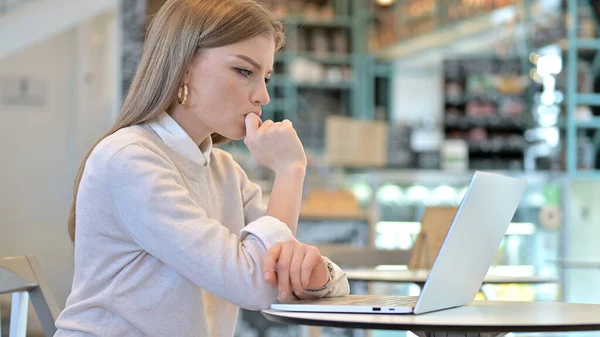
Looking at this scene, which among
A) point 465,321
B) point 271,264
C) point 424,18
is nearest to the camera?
point 465,321

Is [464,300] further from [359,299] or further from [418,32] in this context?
[418,32]

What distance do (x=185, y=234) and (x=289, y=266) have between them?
0.53 feet

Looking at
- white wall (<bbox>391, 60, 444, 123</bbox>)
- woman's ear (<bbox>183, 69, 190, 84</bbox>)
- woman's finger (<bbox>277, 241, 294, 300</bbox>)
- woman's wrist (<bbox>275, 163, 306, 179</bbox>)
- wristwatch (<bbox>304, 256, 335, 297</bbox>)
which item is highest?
white wall (<bbox>391, 60, 444, 123</bbox>)

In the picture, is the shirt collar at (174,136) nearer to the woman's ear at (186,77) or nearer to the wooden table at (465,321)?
the woman's ear at (186,77)

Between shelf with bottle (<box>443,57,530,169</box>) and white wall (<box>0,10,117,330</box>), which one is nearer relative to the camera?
white wall (<box>0,10,117,330</box>)

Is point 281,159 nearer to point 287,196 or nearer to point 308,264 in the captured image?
point 287,196

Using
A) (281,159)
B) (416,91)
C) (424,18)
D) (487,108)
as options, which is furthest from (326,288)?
(416,91)

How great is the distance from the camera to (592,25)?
7887 millimetres

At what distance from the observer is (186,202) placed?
132 centimetres

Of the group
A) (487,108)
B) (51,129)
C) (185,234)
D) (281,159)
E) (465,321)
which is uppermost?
(487,108)

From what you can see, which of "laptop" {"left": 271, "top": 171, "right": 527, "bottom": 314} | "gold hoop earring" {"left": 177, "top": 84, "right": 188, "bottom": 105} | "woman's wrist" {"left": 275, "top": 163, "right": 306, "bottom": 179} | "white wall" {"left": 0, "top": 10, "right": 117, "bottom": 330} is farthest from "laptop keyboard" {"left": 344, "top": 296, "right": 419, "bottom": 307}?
"white wall" {"left": 0, "top": 10, "right": 117, "bottom": 330}

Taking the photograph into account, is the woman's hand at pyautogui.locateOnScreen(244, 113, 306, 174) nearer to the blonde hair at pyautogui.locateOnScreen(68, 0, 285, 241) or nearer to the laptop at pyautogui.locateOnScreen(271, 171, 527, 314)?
the blonde hair at pyautogui.locateOnScreen(68, 0, 285, 241)

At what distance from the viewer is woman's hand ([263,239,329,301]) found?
1.27 metres

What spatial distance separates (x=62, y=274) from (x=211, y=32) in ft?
13.2
